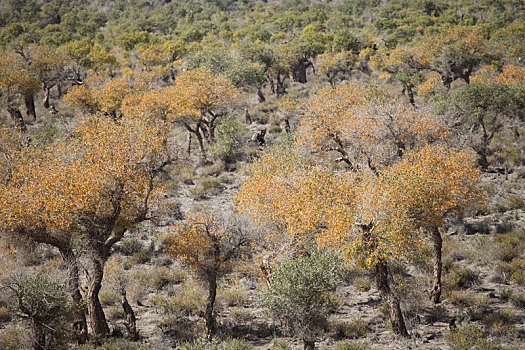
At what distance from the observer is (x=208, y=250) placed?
58.1 ft

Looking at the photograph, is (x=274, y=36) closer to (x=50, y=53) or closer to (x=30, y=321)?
(x=50, y=53)

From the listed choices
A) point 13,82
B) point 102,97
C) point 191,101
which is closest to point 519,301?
point 191,101

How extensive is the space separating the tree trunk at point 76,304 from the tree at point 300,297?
844 centimetres

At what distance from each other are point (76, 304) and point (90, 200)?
4565 millimetres

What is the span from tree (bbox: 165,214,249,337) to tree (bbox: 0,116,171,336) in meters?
2.41

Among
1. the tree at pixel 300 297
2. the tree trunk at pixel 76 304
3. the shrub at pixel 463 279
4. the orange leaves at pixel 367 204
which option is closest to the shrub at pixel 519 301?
the shrub at pixel 463 279

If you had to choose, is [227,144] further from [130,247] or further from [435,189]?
[435,189]

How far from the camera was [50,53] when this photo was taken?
5972 cm

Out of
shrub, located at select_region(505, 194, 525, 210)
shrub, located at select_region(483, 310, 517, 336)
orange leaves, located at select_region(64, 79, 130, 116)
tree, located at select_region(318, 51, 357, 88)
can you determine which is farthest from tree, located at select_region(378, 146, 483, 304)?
tree, located at select_region(318, 51, 357, 88)

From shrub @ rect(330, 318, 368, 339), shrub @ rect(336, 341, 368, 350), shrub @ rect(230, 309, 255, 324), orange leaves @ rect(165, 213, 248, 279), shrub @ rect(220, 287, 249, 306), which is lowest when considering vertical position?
shrub @ rect(220, 287, 249, 306)

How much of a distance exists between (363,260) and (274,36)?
78777mm

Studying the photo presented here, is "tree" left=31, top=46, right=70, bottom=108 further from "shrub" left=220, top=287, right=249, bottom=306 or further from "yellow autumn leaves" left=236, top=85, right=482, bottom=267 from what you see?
"shrub" left=220, top=287, right=249, bottom=306

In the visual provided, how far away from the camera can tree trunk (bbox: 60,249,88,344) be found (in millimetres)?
16172

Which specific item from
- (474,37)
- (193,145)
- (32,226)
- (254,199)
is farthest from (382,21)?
(32,226)
